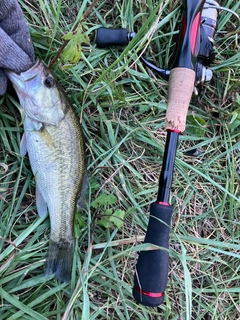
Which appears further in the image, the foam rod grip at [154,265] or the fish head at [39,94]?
the fish head at [39,94]

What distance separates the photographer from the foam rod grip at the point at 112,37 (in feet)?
7.82

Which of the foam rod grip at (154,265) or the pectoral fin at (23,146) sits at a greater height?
the pectoral fin at (23,146)

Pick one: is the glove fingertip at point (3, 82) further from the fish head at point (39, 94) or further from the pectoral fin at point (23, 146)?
the pectoral fin at point (23, 146)

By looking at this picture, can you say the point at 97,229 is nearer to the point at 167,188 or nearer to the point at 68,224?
the point at 68,224

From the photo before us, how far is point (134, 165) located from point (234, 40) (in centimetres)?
109

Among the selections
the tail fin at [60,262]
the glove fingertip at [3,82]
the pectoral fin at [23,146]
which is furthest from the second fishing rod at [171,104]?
the pectoral fin at [23,146]

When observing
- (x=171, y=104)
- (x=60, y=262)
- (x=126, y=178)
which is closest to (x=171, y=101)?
(x=171, y=104)

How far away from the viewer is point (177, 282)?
2.43 meters

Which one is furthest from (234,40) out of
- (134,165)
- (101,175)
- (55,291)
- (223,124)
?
(55,291)

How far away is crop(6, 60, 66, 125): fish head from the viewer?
6.88 ft

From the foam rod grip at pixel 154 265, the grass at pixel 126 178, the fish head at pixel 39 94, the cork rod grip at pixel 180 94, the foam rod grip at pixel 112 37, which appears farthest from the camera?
the foam rod grip at pixel 112 37

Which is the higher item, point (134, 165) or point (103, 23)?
point (103, 23)

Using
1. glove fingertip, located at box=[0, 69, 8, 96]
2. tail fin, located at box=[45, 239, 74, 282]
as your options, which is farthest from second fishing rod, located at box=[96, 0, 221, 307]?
glove fingertip, located at box=[0, 69, 8, 96]

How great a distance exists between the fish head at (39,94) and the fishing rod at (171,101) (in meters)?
0.49
